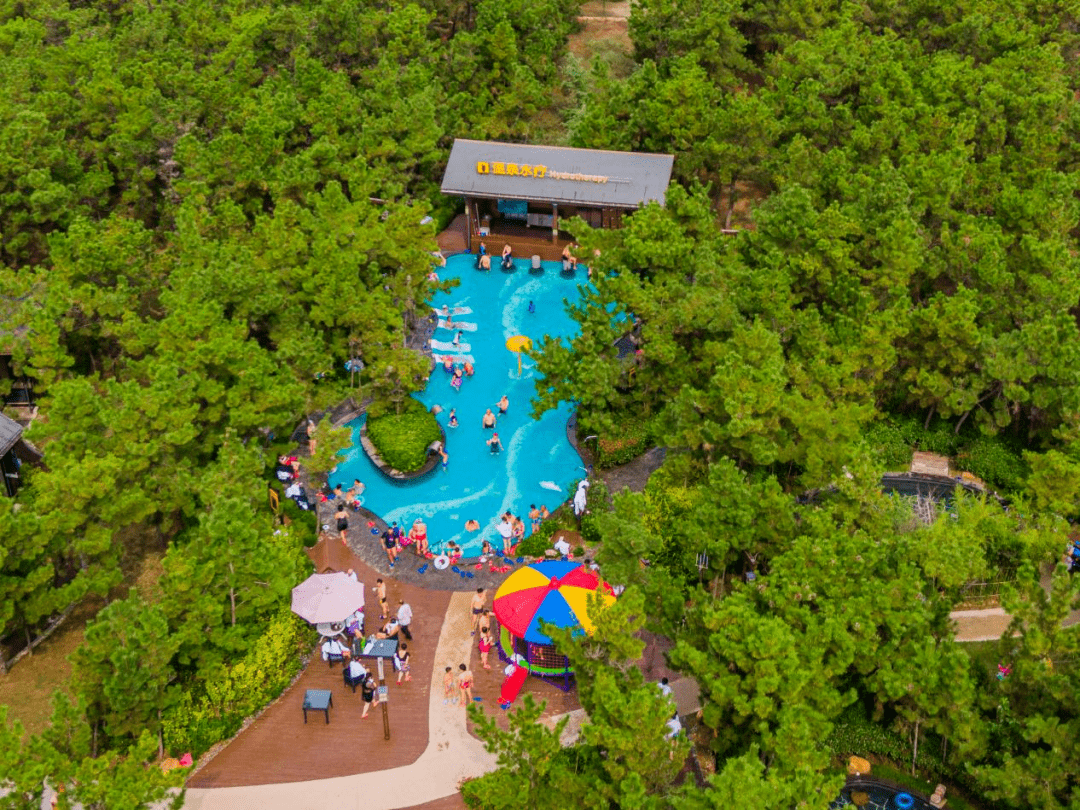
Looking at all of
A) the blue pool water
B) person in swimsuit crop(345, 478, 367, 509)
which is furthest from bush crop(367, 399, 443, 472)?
person in swimsuit crop(345, 478, 367, 509)

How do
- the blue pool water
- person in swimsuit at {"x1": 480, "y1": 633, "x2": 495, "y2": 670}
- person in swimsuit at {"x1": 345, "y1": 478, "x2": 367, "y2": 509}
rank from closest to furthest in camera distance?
person in swimsuit at {"x1": 480, "y1": 633, "x2": 495, "y2": 670} < person in swimsuit at {"x1": 345, "y1": 478, "x2": 367, "y2": 509} < the blue pool water

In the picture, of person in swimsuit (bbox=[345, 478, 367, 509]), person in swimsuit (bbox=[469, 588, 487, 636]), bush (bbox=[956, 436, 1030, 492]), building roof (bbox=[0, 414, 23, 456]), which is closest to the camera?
person in swimsuit (bbox=[469, 588, 487, 636])

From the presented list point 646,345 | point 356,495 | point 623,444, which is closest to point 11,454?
point 356,495

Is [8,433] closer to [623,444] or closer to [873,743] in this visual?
[623,444]

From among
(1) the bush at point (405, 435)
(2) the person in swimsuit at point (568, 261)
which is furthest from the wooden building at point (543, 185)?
(1) the bush at point (405, 435)

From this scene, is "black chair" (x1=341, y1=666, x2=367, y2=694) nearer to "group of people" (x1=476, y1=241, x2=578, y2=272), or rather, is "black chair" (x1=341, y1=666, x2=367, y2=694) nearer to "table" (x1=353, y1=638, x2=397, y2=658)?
"table" (x1=353, y1=638, x2=397, y2=658)

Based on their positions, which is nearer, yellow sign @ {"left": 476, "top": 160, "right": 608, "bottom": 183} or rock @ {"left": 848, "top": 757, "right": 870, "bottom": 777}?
rock @ {"left": 848, "top": 757, "right": 870, "bottom": 777}

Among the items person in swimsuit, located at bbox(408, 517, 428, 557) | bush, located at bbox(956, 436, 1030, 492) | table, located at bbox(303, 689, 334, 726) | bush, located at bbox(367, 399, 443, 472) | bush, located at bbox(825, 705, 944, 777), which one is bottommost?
person in swimsuit, located at bbox(408, 517, 428, 557)

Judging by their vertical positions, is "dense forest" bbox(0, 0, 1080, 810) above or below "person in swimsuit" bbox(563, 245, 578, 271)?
above
